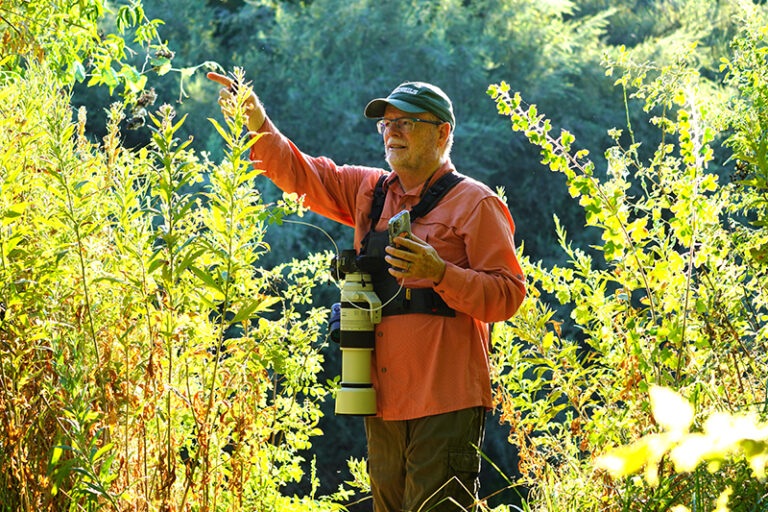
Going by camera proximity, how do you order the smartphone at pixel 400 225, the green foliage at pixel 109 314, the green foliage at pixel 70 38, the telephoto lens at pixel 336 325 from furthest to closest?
the green foliage at pixel 70 38 < the telephoto lens at pixel 336 325 < the smartphone at pixel 400 225 < the green foliage at pixel 109 314

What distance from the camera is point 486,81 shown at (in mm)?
13945

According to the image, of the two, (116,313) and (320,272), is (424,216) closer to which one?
(320,272)

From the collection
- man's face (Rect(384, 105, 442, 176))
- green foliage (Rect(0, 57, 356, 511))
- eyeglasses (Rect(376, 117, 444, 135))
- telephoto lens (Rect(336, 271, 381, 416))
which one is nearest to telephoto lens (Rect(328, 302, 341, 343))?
telephoto lens (Rect(336, 271, 381, 416))

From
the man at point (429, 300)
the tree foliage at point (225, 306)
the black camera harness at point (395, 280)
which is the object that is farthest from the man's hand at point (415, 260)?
the tree foliage at point (225, 306)

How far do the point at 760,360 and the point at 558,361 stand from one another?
830 mm

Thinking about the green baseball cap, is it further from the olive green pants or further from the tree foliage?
the olive green pants

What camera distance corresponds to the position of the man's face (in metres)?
2.61

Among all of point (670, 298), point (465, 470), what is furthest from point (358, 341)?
point (670, 298)

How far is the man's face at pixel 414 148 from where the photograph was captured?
103 inches

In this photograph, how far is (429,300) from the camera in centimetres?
242

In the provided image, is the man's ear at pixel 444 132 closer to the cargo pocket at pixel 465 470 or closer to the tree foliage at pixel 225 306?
the tree foliage at pixel 225 306

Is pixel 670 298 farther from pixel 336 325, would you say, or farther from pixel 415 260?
pixel 336 325

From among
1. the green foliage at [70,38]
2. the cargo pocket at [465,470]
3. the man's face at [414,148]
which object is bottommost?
the cargo pocket at [465,470]

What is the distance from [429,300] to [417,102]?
644mm
